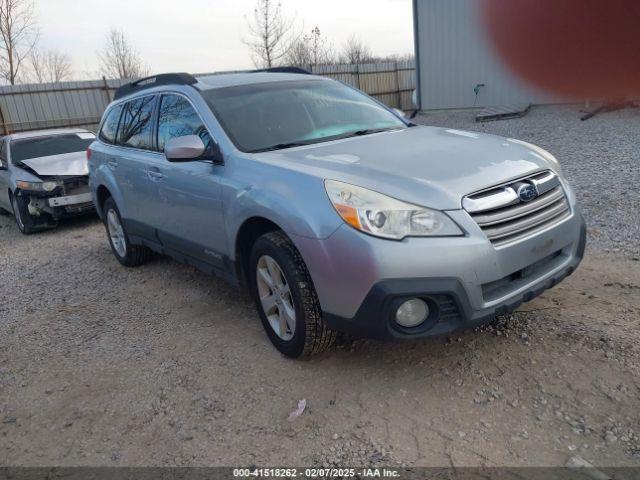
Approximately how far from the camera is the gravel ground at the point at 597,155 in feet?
16.8

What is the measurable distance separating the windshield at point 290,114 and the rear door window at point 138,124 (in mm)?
953

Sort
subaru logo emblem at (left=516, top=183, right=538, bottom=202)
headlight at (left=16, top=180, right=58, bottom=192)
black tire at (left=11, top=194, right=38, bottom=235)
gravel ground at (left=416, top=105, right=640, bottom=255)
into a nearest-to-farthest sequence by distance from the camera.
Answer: subaru logo emblem at (left=516, top=183, right=538, bottom=202) < gravel ground at (left=416, top=105, right=640, bottom=255) < headlight at (left=16, top=180, right=58, bottom=192) < black tire at (left=11, top=194, right=38, bottom=235)

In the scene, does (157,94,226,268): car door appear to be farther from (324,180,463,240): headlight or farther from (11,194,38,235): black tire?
(11,194,38,235): black tire

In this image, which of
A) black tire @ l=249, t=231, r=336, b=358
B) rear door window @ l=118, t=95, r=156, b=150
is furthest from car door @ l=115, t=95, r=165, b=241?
black tire @ l=249, t=231, r=336, b=358

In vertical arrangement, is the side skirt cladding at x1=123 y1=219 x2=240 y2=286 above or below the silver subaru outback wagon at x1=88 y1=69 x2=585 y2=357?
below

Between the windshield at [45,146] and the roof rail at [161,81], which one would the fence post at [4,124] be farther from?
the roof rail at [161,81]

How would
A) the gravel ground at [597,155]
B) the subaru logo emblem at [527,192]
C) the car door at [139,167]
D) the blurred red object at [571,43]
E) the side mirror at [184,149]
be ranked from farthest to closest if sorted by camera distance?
the blurred red object at [571,43]
the gravel ground at [597,155]
the car door at [139,167]
the side mirror at [184,149]
the subaru logo emblem at [527,192]

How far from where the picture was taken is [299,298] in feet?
9.66

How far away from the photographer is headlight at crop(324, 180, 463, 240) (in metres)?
2.60

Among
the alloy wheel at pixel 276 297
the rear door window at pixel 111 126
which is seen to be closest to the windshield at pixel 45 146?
the rear door window at pixel 111 126

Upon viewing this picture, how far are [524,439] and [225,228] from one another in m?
2.19

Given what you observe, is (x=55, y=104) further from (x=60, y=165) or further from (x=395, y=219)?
(x=395, y=219)

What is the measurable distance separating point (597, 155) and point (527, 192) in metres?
6.20

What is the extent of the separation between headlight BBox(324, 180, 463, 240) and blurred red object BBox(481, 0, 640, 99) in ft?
35.4
